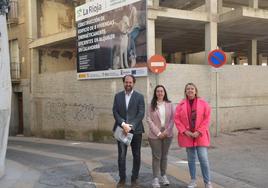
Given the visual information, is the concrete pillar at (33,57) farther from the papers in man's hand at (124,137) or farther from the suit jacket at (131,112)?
the papers in man's hand at (124,137)

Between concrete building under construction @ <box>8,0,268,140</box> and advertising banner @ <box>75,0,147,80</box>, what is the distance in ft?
1.14

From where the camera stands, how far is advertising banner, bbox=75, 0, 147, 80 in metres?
12.9

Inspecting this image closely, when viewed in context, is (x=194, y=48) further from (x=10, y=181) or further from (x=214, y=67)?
(x=10, y=181)

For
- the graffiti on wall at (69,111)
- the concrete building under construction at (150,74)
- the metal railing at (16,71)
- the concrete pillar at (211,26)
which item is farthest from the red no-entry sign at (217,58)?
the metal railing at (16,71)

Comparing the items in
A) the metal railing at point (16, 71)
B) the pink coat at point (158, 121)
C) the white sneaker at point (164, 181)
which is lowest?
the white sneaker at point (164, 181)

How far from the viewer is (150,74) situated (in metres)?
12.6

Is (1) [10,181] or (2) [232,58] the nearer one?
(1) [10,181]

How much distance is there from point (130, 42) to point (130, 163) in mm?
5199

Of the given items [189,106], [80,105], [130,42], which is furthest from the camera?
[80,105]

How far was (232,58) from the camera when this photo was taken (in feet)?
98.3

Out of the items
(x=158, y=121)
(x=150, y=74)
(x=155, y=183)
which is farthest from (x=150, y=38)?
(x=155, y=183)

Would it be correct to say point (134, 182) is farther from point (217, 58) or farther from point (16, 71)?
point (16, 71)

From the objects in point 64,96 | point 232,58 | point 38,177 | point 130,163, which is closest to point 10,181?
point 38,177

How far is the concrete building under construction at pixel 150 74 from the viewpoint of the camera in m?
13.7
